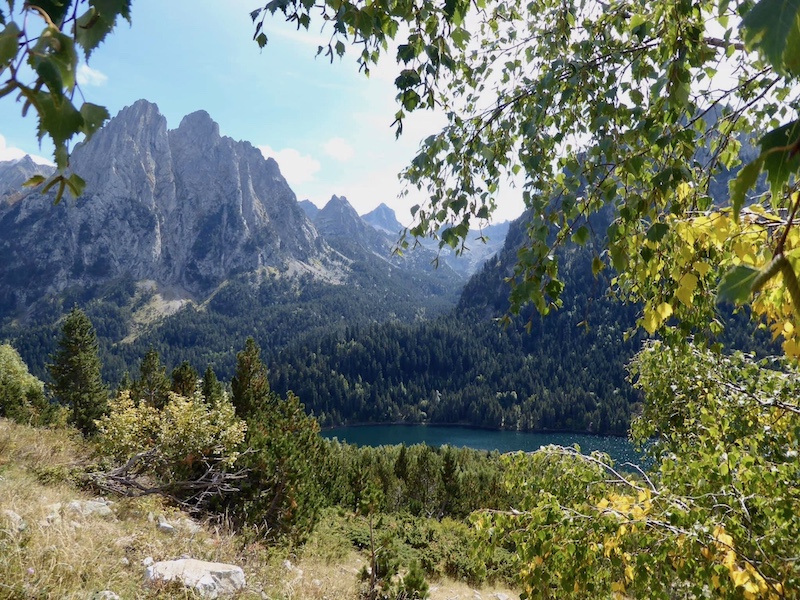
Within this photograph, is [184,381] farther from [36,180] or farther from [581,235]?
[36,180]

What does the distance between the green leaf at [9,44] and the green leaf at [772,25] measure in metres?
1.01

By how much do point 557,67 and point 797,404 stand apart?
13.4 feet

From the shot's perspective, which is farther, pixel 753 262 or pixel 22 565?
pixel 22 565

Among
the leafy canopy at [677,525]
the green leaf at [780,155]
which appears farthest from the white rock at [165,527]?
the green leaf at [780,155]

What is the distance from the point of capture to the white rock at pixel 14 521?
4.50 m

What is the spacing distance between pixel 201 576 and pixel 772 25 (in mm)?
6180

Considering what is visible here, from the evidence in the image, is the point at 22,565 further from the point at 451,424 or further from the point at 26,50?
the point at 451,424

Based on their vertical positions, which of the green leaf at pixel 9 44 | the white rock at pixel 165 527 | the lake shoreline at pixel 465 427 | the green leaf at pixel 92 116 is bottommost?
the lake shoreline at pixel 465 427

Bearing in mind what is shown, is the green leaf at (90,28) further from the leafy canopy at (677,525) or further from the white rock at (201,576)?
the white rock at (201,576)

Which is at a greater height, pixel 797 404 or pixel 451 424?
pixel 797 404

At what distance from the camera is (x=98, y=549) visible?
503 cm

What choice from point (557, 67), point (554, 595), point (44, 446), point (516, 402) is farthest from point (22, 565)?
point (516, 402)

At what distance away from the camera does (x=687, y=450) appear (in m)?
4.57

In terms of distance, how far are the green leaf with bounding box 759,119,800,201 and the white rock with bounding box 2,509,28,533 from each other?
6145 mm
